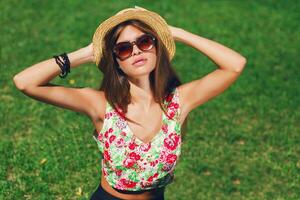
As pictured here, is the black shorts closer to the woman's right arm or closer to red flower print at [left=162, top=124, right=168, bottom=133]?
red flower print at [left=162, top=124, right=168, bottom=133]

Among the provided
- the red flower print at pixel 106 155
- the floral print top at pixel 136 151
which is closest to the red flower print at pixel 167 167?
the floral print top at pixel 136 151

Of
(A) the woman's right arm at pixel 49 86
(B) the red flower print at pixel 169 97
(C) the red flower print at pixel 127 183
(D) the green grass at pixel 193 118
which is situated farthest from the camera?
(D) the green grass at pixel 193 118

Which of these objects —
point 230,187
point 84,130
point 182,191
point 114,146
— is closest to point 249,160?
point 230,187

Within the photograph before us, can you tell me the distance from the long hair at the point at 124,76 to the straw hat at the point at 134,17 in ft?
0.12

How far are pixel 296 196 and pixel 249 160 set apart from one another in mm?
910

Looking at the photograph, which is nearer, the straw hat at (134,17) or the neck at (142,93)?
the straw hat at (134,17)

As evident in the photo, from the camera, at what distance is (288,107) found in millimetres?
8367

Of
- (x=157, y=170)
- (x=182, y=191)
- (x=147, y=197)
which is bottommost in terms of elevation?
(x=182, y=191)

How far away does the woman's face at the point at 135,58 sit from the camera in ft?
13.0

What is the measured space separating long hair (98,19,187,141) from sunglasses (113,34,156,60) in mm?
83

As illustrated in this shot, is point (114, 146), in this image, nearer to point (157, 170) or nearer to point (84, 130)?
point (157, 170)

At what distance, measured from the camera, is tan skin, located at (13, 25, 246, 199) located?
3.96 meters

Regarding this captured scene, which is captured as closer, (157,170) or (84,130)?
(157,170)

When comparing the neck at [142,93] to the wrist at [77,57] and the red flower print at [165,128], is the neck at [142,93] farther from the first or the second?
the wrist at [77,57]
